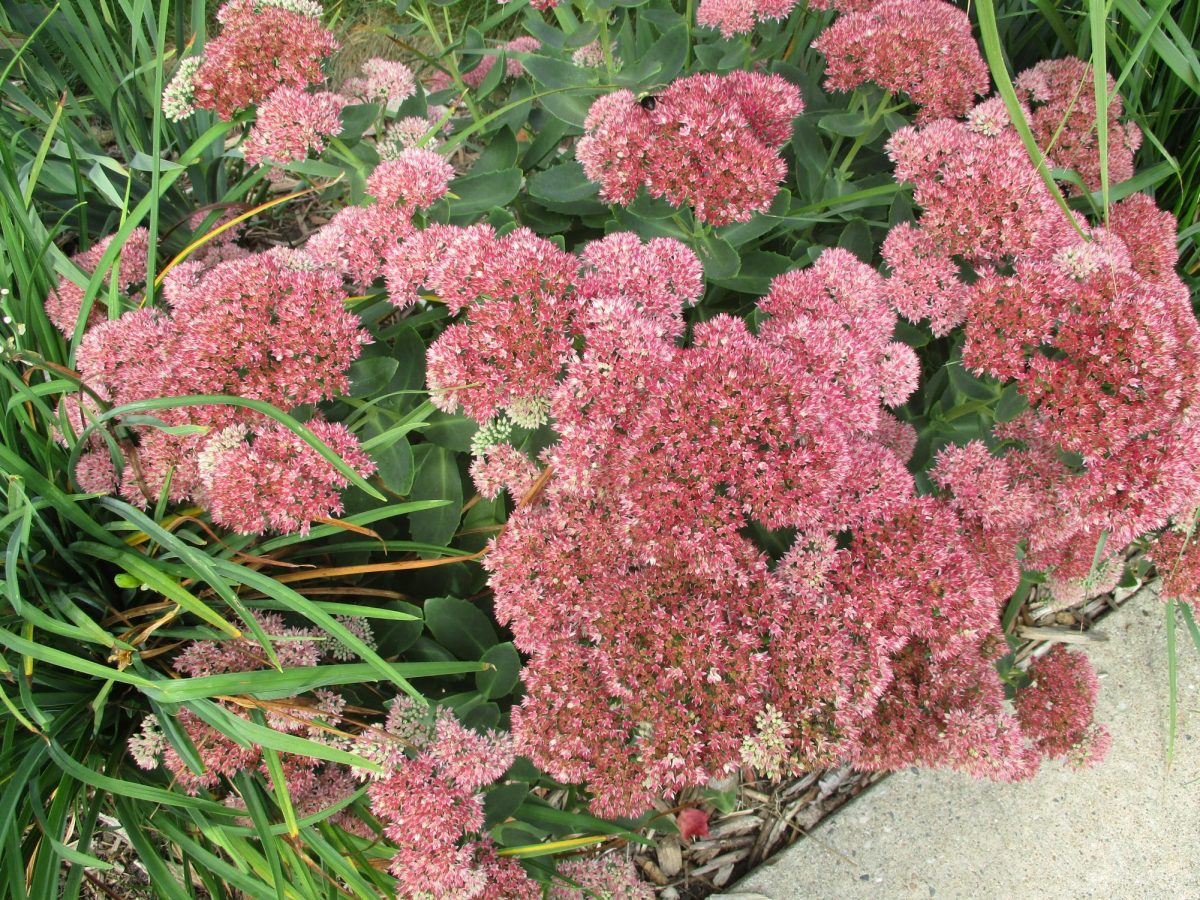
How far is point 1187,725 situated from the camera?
8.25ft

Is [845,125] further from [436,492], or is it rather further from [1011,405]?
[436,492]

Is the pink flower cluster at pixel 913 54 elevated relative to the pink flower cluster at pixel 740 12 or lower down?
lower down

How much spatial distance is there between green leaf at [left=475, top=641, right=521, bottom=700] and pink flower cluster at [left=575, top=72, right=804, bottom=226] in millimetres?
1030

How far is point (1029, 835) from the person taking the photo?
238cm

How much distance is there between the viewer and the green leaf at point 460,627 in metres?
1.98

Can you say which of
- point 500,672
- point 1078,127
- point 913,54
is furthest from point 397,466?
point 1078,127

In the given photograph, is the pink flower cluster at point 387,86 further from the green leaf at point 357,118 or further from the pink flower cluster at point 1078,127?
the pink flower cluster at point 1078,127

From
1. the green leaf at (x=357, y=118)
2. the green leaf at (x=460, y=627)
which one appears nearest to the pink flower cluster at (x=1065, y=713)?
the green leaf at (x=460, y=627)

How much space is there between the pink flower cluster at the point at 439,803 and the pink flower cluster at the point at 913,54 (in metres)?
1.78

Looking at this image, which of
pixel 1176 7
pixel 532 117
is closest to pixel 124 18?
pixel 532 117

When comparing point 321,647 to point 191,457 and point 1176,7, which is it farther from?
point 1176,7

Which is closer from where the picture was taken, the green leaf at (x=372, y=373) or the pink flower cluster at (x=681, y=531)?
the pink flower cluster at (x=681, y=531)

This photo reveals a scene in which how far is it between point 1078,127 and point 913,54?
544 millimetres

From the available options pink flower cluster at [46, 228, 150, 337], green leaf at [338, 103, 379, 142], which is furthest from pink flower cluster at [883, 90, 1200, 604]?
pink flower cluster at [46, 228, 150, 337]
